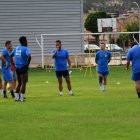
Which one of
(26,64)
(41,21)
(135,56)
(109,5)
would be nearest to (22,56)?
(26,64)

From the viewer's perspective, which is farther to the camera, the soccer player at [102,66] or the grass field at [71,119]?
the soccer player at [102,66]

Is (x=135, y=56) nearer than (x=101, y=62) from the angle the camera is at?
Yes

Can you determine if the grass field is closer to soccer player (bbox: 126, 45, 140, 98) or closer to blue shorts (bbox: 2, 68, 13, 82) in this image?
soccer player (bbox: 126, 45, 140, 98)

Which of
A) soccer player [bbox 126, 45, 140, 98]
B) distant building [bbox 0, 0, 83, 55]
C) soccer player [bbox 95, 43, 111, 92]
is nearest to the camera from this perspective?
soccer player [bbox 126, 45, 140, 98]

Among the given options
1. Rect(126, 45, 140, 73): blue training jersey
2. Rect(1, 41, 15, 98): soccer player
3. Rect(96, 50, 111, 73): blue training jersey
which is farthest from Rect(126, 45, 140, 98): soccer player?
Rect(1, 41, 15, 98): soccer player

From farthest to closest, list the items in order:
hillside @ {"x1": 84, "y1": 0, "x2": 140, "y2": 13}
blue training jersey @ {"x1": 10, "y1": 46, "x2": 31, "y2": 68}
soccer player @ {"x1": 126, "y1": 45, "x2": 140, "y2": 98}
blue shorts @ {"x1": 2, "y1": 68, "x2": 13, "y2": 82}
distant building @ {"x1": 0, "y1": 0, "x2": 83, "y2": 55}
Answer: hillside @ {"x1": 84, "y1": 0, "x2": 140, "y2": 13}, distant building @ {"x1": 0, "y1": 0, "x2": 83, "y2": 55}, blue shorts @ {"x1": 2, "y1": 68, "x2": 13, "y2": 82}, soccer player @ {"x1": 126, "y1": 45, "x2": 140, "y2": 98}, blue training jersey @ {"x1": 10, "y1": 46, "x2": 31, "y2": 68}

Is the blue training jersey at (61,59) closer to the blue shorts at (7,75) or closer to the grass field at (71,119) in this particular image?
the blue shorts at (7,75)

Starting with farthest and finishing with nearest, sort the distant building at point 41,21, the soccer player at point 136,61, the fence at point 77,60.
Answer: the distant building at point 41,21 → the fence at point 77,60 → the soccer player at point 136,61

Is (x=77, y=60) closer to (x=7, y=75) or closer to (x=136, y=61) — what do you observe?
(x=7, y=75)

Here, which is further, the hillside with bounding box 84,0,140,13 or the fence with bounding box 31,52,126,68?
the hillside with bounding box 84,0,140,13

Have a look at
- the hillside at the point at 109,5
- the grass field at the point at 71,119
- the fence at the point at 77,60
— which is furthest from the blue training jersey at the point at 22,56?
the hillside at the point at 109,5

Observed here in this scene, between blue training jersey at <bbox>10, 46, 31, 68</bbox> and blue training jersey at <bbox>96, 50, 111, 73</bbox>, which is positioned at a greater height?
blue training jersey at <bbox>10, 46, 31, 68</bbox>

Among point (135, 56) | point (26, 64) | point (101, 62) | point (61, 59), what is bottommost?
point (101, 62)

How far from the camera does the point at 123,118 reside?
46.6 feet
